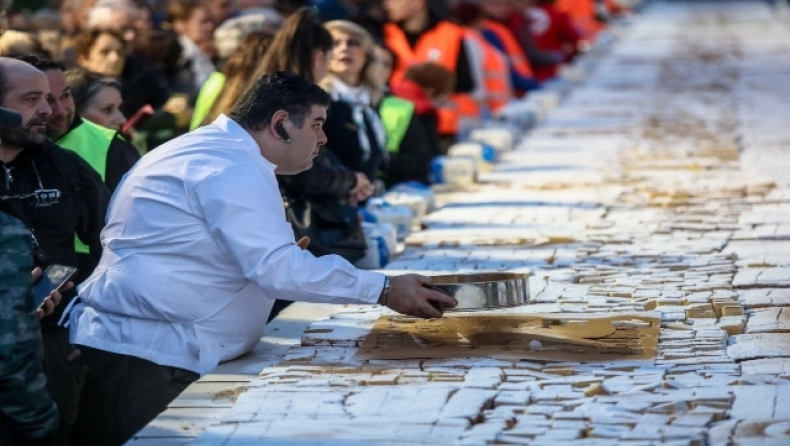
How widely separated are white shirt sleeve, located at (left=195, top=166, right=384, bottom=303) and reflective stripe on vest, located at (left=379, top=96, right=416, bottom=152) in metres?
5.01

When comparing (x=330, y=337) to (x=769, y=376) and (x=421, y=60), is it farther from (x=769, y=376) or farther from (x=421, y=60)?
(x=421, y=60)

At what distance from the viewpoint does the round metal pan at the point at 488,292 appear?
5.99m

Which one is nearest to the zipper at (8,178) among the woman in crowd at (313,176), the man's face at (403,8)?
the woman in crowd at (313,176)

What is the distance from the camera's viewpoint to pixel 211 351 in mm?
5797

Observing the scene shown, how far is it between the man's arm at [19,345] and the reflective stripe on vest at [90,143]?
2.07m

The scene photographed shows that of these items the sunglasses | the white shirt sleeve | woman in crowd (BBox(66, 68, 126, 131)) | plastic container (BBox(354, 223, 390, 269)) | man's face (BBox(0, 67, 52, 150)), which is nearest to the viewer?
the white shirt sleeve

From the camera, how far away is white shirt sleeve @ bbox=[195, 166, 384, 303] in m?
5.50

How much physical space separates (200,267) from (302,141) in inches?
22.5

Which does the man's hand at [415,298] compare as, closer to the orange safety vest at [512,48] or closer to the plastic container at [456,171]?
the plastic container at [456,171]

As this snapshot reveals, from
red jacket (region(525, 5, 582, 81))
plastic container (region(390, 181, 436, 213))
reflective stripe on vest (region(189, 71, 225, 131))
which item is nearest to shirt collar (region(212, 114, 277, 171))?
reflective stripe on vest (region(189, 71, 225, 131))

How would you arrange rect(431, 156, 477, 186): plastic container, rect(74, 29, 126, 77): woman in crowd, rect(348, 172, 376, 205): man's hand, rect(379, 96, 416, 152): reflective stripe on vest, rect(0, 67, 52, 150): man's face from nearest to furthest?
rect(0, 67, 52, 150): man's face < rect(348, 172, 376, 205): man's hand < rect(74, 29, 126, 77): woman in crowd < rect(379, 96, 416, 152): reflective stripe on vest < rect(431, 156, 477, 186): plastic container

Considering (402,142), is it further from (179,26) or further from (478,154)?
(179,26)

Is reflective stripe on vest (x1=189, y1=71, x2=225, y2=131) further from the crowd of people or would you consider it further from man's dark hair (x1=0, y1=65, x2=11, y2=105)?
man's dark hair (x1=0, y1=65, x2=11, y2=105)

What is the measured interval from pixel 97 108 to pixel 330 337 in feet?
6.40
